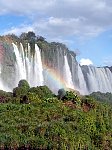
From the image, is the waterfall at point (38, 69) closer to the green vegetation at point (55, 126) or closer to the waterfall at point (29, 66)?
the waterfall at point (29, 66)

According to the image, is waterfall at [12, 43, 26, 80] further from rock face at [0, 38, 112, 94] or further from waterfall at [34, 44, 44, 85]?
waterfall at [34, 44, 44, 85]

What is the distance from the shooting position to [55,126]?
1827cm

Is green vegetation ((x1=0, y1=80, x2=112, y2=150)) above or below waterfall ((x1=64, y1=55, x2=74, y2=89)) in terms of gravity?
below

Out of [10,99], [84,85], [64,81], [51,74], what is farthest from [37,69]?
[10,99]

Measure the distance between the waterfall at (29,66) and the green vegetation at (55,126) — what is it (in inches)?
1565

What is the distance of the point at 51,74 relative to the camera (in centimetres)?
7306

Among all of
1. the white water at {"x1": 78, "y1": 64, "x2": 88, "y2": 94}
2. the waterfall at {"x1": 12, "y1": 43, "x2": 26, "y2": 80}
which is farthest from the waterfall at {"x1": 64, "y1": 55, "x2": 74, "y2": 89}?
the waterfall at {"x1": 12, "y1": 43, "x2": 26, "y2": 80}

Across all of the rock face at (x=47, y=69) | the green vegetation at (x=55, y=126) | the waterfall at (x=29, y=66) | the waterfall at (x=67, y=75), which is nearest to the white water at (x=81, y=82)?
the rock face at (x=47, y=69)

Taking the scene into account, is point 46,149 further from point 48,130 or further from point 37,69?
point 37,69

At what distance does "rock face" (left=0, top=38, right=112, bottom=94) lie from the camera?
6456 cm

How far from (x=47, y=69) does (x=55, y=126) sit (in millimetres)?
55711

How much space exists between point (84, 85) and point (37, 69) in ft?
57.2

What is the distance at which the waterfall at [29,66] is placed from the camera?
6469 cm

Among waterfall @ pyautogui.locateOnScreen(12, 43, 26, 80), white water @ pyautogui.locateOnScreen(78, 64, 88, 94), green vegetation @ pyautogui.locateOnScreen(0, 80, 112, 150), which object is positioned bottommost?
green vegetation @ pyautogui.locateOnScreen(0, 80, 112, 150)
